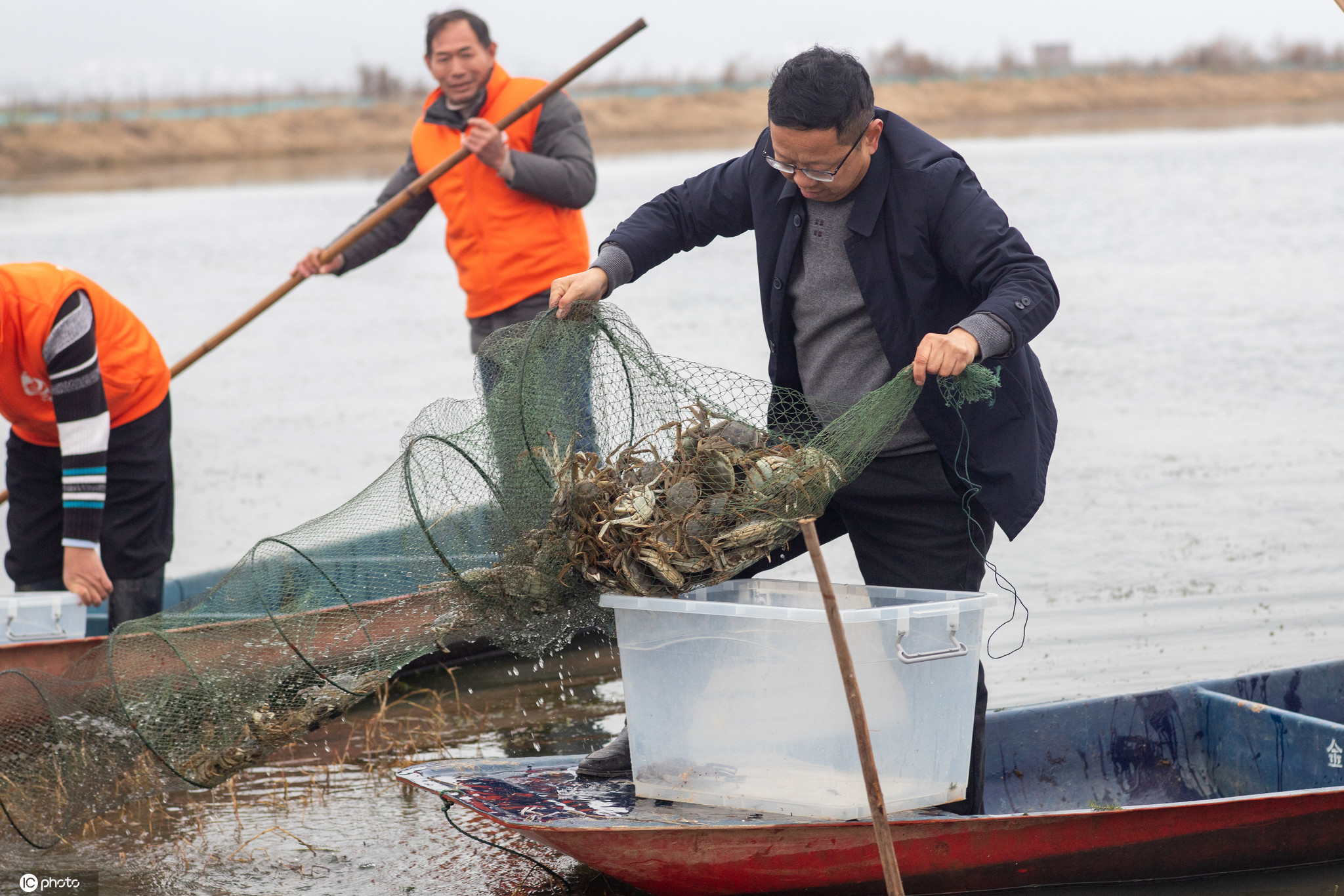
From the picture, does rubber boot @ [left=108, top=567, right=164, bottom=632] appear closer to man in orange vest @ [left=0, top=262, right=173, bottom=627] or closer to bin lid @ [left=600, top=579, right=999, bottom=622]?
man in orange vest @ [left=0, top=262, right=173, bottom=627]

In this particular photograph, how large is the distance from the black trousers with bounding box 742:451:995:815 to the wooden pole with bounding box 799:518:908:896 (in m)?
0.47

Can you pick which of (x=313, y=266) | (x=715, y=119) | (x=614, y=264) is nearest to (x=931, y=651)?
(x=614, y=264)

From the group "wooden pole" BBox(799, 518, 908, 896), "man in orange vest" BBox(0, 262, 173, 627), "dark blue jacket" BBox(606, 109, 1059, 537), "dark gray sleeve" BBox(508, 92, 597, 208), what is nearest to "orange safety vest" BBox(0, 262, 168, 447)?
"man in orange vest" BBox(0, 262, 173, 627)

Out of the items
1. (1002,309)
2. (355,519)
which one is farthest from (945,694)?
(355,519)

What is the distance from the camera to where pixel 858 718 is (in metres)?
2.84

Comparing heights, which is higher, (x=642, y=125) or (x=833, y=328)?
(x=642, y=125)

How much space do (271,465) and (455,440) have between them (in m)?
5.75

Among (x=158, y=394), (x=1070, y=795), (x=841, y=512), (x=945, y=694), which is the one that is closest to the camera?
(x=945, y=694)

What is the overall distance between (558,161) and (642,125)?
132ft

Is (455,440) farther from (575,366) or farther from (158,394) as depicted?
(158,394)

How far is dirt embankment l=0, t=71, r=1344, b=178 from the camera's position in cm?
3784

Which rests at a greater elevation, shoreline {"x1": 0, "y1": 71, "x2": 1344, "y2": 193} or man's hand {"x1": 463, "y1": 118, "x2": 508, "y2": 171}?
shoreline {"x1": 0, "y1": 71, "x2": 1344, "y2": 193}

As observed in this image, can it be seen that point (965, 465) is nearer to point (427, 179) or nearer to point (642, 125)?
point (427, 179)

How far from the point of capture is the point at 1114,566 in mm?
6160
